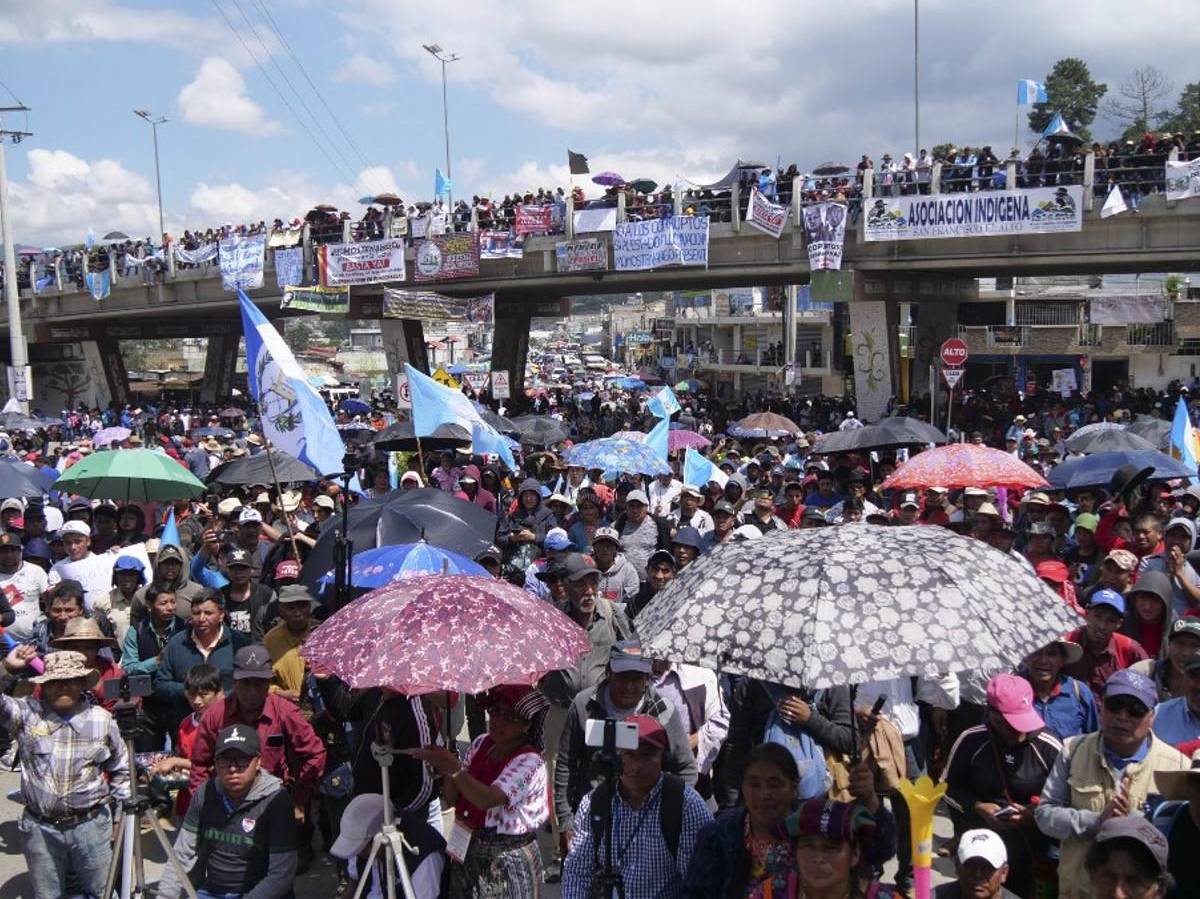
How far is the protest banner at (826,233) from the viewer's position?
75.3ft

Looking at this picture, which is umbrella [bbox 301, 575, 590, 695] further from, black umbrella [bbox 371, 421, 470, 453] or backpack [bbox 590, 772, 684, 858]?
black umbrella [bbox 371, 421, 470, 453]

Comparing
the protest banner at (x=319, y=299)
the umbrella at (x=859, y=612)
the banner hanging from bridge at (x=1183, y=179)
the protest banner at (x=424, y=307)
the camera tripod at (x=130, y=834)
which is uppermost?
the banner hanging from bridge at (x=1183, y=179)

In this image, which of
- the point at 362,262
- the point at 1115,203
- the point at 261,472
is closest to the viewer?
the point at 261,472

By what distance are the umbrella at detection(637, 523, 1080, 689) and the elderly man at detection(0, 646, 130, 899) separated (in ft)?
8.25

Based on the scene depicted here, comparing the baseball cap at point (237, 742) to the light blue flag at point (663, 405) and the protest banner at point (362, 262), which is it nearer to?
the light blue flag at point (663, 405)

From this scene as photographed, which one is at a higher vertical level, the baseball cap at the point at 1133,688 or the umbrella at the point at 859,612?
the umbrella at the point at 859,612

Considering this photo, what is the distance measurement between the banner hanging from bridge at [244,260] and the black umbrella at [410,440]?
21.0 meters

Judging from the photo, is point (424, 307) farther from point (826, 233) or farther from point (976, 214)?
point (976, 214)

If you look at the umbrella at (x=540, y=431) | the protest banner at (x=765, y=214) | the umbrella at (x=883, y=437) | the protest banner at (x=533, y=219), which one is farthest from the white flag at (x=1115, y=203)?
the protest banner at (x=533, y=219)

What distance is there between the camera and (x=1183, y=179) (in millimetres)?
19578

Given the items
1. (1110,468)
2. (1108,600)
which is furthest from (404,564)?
(1110,468)

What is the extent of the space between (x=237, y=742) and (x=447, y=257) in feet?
83.4

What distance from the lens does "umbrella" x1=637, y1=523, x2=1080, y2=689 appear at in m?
3.29

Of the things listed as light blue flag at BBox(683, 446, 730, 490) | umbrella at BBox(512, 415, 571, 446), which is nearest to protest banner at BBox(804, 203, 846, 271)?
umbrella at BBox(512, 415, 571, 446)
